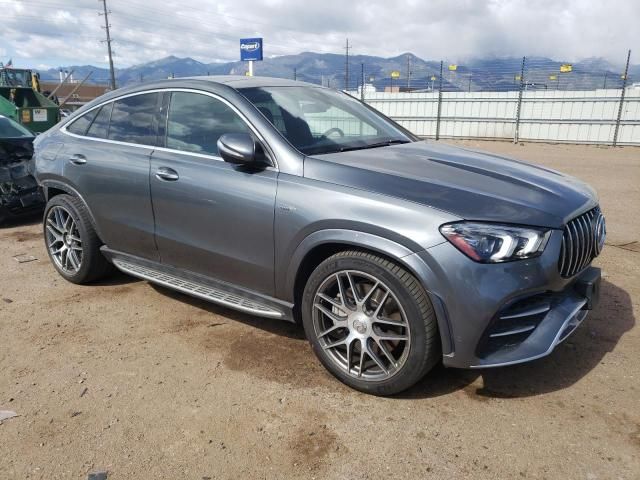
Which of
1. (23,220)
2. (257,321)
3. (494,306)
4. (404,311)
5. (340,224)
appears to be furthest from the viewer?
(23,220)

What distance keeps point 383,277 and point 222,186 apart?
1228mm

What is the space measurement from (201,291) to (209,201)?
661 mm

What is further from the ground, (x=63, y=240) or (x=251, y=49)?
(x=251, y=49)

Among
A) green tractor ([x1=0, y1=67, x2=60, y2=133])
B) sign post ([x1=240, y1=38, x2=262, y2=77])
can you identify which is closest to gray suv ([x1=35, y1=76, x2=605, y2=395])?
green tractor ([x1=0, y1=67, x2=60, y2=133])

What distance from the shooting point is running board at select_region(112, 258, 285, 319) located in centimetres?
332

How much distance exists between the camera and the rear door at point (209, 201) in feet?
10.4

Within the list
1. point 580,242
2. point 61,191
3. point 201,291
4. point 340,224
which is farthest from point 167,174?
point 580,242

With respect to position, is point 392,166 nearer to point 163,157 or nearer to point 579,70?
point 163,157

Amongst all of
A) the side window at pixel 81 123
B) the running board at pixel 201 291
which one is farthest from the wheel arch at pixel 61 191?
the side window at pixel 81 123

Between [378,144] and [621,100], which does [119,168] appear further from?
[621,100]

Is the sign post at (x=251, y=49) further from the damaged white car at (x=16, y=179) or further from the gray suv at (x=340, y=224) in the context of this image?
the gray suv at (x=340, y=224)

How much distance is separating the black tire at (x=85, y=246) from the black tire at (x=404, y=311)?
229 centimetres

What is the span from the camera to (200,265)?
141 inches

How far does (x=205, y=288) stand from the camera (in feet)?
11.9
